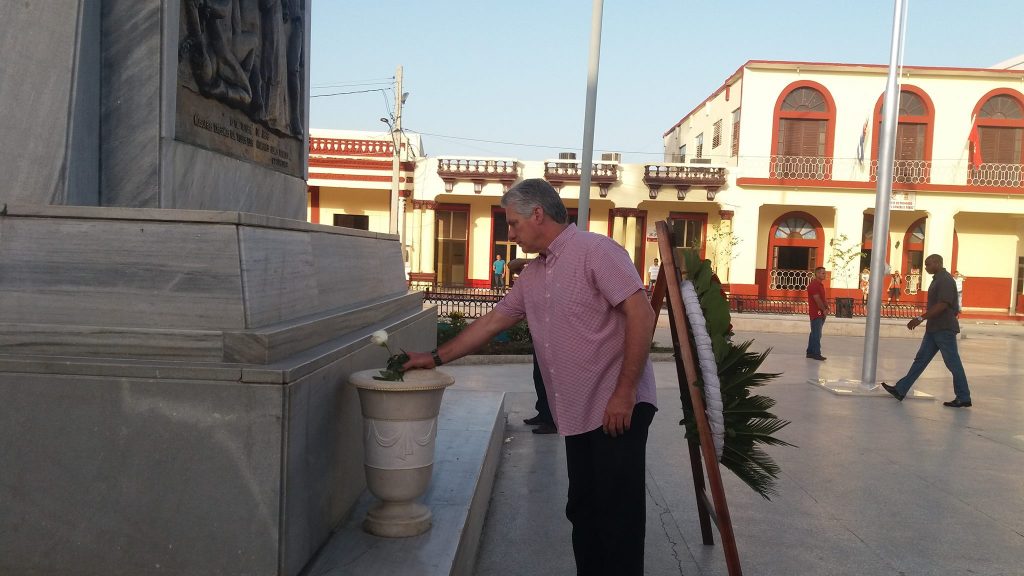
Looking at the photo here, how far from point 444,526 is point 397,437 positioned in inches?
19.9

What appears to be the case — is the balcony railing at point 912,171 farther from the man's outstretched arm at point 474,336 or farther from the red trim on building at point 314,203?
the man's outstretched arm at point 474,336

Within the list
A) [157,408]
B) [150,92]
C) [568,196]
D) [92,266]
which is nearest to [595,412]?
[157,408]

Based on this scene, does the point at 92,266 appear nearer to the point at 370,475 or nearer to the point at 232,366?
the point at 232,366

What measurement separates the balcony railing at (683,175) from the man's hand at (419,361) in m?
26.1

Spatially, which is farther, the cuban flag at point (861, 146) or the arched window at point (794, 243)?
the arched window at point (794, 243)

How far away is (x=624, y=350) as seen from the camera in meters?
3.04

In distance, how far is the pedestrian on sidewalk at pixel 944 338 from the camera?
8.98 m

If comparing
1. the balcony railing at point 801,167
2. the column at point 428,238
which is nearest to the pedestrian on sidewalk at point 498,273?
the column at point 428,238

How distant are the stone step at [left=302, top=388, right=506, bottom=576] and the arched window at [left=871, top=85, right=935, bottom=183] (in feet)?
86.5

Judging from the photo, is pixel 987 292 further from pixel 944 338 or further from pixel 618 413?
pixel 618 413

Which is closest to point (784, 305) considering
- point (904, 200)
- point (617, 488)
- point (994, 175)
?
point (904, 200)

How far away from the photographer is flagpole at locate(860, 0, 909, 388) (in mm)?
9766

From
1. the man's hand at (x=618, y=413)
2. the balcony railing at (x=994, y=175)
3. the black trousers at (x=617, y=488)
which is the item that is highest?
the balcony railing at (x=994, y=175)

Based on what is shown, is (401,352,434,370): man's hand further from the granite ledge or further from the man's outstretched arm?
the granite ledge
